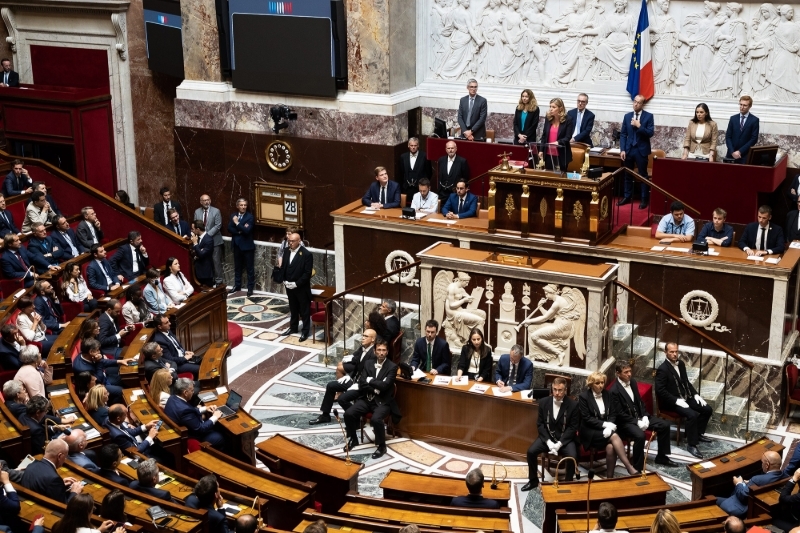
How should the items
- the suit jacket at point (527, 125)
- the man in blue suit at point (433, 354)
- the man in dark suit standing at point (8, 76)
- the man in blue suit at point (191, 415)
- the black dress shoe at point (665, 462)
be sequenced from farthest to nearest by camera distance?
the man in dark suit standing at point (8, 76) < the suit jacket at point (527, 125) < the man in blue suit at point (433, 354) < the black dress shoe at point (665, 462) < the man in blue suit at point (191, 415)

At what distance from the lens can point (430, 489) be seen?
9.45m

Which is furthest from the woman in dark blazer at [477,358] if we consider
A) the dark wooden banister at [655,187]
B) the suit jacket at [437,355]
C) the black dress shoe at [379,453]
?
the dark wooden banister at [655,187]

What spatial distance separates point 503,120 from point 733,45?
11.3 feet

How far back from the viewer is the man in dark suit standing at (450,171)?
583 inches

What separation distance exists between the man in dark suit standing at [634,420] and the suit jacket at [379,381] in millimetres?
2361

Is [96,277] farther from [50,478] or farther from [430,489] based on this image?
[430,489]

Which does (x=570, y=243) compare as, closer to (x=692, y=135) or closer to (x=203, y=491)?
(x=692, y=135)

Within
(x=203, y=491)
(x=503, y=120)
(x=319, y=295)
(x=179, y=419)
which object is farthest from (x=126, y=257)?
(x=203, y=491)

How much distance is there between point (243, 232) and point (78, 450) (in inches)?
304

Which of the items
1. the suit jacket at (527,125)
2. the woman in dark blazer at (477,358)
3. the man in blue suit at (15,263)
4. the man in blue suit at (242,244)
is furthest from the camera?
the man in blue suit at (242,244)

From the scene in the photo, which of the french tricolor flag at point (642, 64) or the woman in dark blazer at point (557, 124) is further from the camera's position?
the french tricolor flag at point (642, 64)

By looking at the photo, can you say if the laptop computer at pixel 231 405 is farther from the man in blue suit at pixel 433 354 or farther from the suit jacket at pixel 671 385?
the suit jacket at pixel 671 385

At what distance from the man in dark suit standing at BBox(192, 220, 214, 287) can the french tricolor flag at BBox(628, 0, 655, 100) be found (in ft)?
21.2

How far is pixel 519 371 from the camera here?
11.7m
